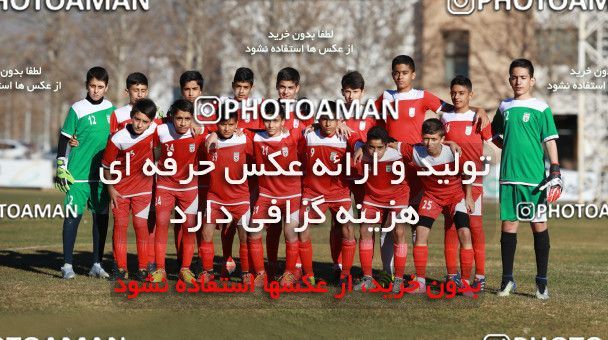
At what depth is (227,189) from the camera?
10078 mm

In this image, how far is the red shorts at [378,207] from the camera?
984 cm

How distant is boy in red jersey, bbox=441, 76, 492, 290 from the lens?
9.88 metres

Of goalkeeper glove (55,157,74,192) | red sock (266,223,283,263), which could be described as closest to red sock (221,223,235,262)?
red sock (266,223,283,263)

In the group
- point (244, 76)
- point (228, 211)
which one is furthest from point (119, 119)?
point (228, 211)

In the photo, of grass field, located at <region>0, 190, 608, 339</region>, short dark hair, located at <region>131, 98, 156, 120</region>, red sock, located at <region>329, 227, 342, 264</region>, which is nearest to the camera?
grass field, located at <region>0, 190, 608, 339</region>

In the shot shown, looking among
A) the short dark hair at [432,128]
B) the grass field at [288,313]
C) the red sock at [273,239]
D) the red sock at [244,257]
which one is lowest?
the grass field at [288,313]

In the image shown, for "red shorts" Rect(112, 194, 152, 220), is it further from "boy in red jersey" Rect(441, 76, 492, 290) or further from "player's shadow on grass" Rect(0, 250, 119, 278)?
"boy in red jersey" Rect(441, 76, 492, 290)

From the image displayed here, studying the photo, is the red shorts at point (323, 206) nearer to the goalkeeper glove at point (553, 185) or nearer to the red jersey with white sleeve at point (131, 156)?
the red jersey with white sleeve at point (131, 156)

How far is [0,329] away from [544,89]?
29.7 m

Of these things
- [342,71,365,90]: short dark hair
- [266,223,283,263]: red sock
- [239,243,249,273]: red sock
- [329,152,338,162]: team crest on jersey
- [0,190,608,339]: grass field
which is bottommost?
[0,190,608,339]: grass field

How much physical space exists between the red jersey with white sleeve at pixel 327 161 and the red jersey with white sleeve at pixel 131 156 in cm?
162

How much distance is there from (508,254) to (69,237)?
450cm

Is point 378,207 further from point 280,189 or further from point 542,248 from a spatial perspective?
point 542,248

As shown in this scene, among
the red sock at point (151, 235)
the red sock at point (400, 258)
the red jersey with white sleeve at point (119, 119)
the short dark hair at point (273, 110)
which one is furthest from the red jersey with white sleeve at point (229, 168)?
the red sock at point (400, 258)
